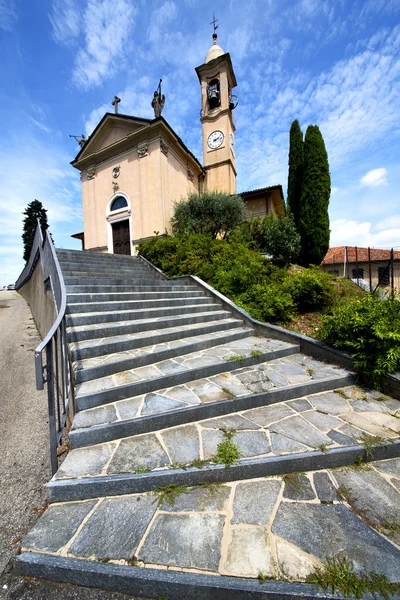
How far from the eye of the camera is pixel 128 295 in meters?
5.33

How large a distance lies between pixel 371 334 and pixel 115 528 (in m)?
3.38

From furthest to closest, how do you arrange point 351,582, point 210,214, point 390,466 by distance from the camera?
point 210,214
point 390,466
point 351,582

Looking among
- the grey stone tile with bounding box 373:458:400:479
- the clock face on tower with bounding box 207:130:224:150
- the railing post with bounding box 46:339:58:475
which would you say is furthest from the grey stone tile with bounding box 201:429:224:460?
→ the clock face on tower with bounding box 207:130:224:150

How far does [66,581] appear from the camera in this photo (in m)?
1.36

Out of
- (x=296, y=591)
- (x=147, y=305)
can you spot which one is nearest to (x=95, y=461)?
(x=296, y=591)

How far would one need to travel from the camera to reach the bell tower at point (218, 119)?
16.4 m

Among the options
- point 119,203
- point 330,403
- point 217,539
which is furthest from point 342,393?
point 119,203

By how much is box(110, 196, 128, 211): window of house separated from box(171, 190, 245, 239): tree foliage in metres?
4.50

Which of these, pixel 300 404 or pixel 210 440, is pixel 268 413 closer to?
pixel 300 404

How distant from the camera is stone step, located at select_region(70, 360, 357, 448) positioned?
7.40 feet

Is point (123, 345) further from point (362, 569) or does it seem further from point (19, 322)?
point (19, 322)

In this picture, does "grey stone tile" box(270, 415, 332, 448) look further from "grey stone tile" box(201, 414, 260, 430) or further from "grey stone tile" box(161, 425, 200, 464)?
"grey stone tile" box(161, 425, 200, 464)

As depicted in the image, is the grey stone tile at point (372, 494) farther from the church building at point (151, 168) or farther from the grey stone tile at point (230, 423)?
the church building at point (151, 168)

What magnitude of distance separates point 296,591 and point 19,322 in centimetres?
1010
